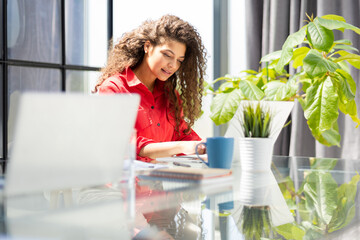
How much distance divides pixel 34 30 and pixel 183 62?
108cm

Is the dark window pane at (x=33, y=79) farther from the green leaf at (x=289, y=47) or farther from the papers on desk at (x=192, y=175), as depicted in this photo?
the papers on desk at (x=192, y=175)

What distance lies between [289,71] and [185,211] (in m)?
2.48

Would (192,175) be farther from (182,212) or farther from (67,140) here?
(67,140)

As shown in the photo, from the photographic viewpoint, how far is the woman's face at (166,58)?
1969 millimetres

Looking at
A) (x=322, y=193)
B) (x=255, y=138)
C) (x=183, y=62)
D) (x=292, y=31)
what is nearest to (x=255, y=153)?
(x=255, y=138)

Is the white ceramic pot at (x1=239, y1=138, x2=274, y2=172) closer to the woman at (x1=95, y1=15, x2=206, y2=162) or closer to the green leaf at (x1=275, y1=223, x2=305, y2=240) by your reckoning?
the green leaf at (x1=275, y1=223, x2=305, y2=240)

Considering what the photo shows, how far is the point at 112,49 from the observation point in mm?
2182

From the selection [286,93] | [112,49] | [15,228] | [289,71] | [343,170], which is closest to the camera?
[15,228]

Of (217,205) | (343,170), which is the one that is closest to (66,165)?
(217,205)

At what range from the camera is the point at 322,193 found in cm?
92

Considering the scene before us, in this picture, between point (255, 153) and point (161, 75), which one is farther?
point (161, 75)

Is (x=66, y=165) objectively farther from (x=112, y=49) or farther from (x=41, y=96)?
(x=112, y=49)

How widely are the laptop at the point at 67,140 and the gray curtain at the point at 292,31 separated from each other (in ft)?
7.45

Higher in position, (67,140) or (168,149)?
(67,140)
